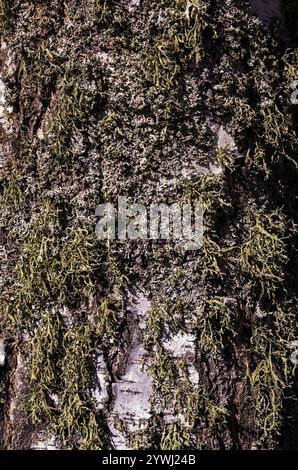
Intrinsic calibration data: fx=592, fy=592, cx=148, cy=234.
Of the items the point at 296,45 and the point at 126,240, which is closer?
the point at 126,240

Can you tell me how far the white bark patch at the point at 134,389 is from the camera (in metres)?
1.44

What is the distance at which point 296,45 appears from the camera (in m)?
1.58

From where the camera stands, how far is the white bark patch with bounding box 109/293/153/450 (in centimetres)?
144

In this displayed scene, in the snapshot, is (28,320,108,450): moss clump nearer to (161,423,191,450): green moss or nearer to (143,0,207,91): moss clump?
(161,423,191,450): green moss

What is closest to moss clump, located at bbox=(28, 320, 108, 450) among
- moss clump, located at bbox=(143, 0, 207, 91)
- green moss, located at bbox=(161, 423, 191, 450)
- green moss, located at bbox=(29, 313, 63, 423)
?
green moss, located at bbox=(29, 313, 63, 423)

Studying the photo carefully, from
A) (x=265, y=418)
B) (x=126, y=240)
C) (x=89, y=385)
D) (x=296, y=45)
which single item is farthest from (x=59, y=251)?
(x=296, y=45)

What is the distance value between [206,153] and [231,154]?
67 mm

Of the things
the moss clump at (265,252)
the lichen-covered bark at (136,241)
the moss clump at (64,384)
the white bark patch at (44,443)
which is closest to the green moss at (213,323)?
the lichen-covered bark at (136,241)

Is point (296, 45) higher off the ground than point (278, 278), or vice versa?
point (296, 45)

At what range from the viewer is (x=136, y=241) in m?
1.44

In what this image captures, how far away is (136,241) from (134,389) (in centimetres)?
36

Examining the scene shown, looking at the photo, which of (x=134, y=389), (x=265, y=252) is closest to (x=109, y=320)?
(x=134, y=389)

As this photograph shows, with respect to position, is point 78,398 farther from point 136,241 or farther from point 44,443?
point 136,241
